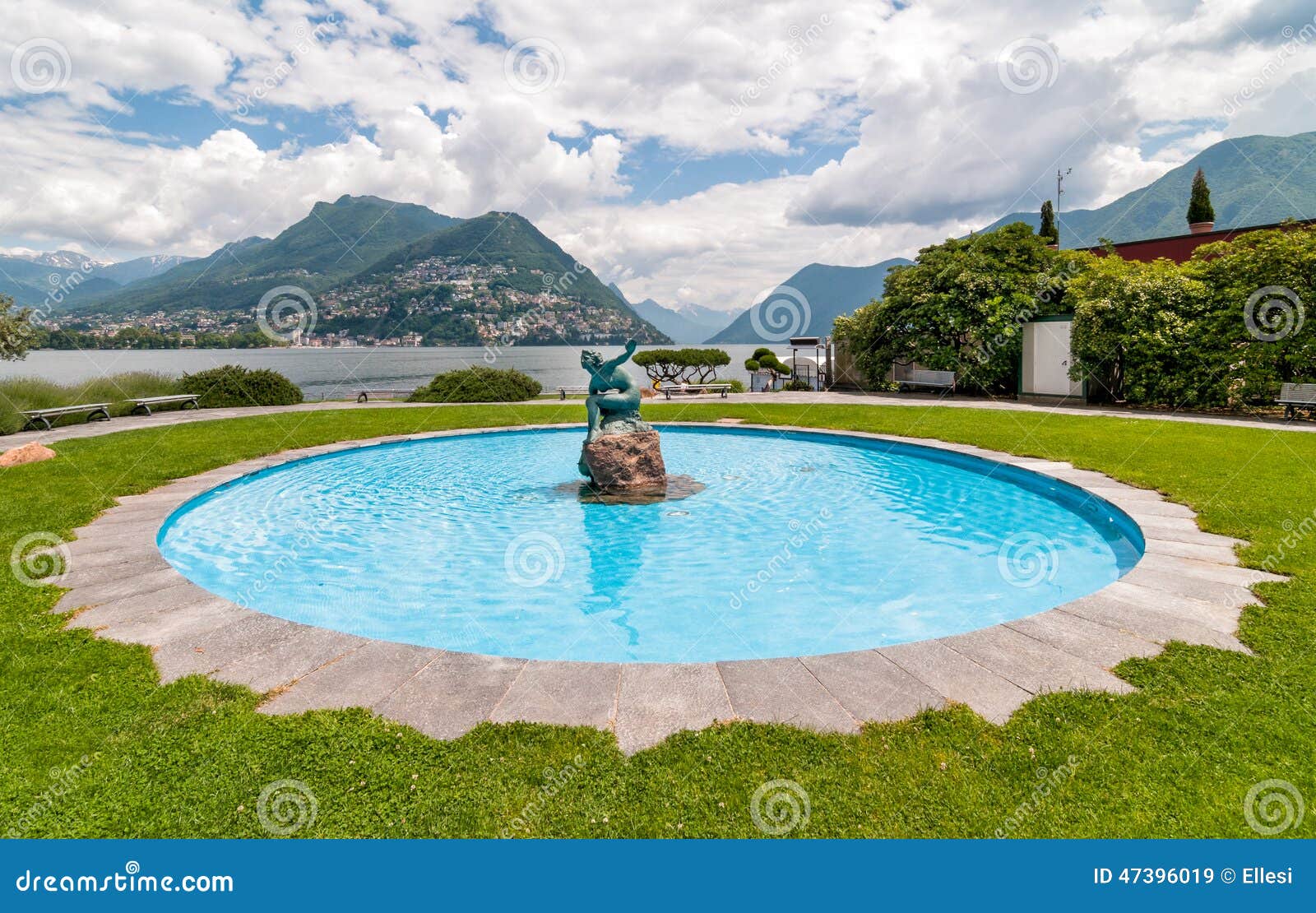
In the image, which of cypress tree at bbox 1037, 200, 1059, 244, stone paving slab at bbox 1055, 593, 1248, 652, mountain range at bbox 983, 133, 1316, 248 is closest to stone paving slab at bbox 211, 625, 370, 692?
stone paving slab at bbox 1055, 593, 1248, 652

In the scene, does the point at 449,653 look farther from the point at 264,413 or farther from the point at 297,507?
the point at 264,413

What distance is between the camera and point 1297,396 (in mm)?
16562

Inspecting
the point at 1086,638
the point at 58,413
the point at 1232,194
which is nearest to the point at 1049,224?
the point at 1086,638

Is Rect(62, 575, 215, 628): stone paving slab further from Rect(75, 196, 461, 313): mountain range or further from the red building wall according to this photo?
Rect(75, 196, 461, 313): mountain range

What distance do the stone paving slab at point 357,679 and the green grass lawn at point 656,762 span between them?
176 millimetres

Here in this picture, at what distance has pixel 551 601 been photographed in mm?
7359

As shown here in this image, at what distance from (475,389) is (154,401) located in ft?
35.6

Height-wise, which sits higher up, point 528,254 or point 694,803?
point 528,254

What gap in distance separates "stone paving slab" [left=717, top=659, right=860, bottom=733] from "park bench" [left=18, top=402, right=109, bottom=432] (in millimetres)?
21993

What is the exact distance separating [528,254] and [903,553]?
315 feet

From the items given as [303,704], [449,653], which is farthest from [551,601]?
[303,704]

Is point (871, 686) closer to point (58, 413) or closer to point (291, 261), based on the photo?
point (58, 413)

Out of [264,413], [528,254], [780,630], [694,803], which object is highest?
[528,254]

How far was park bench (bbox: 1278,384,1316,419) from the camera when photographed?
16.4 metres
